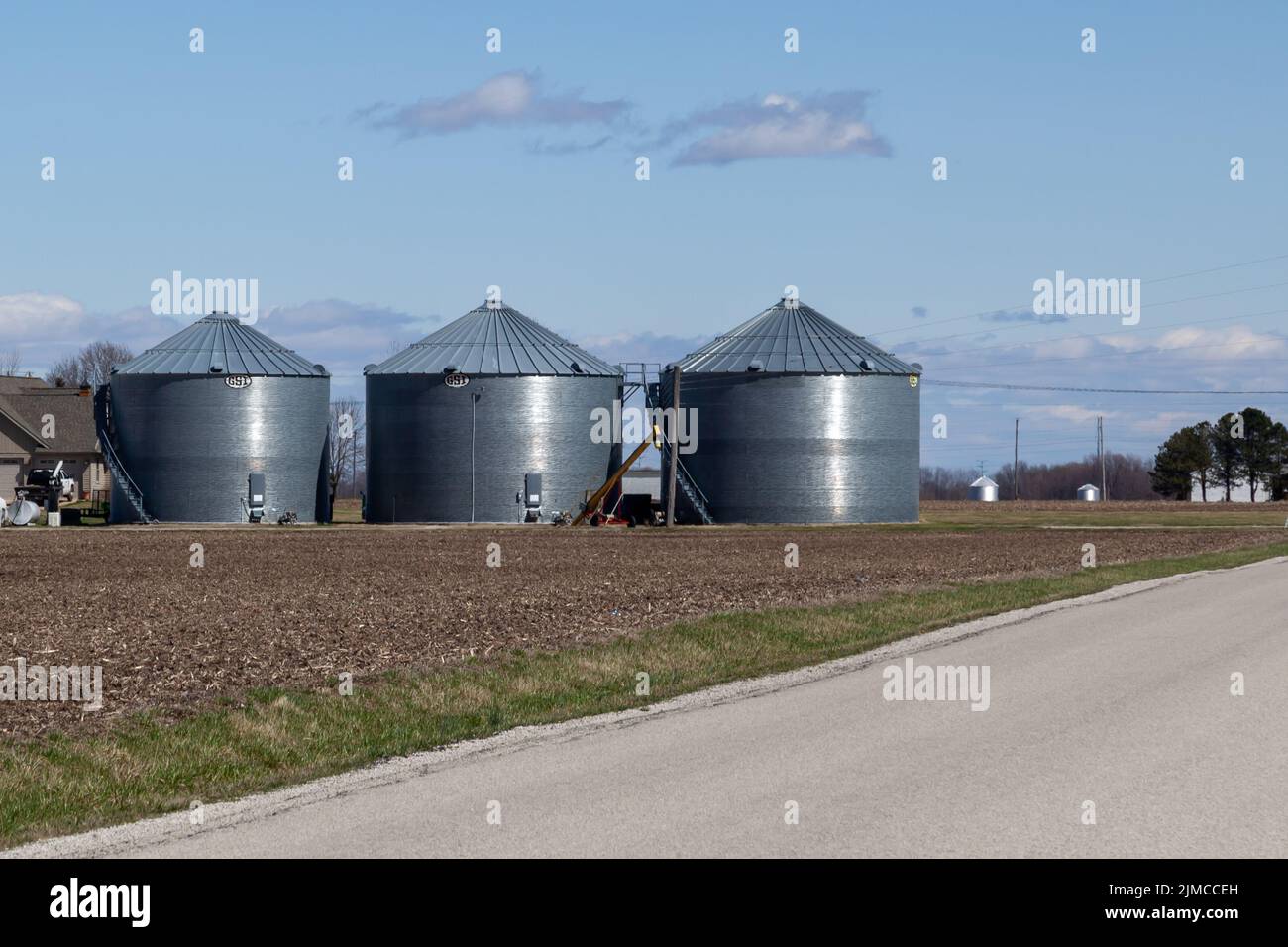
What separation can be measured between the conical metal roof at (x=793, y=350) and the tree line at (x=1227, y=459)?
76428 millimetres

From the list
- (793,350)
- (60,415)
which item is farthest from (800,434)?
(60,415)

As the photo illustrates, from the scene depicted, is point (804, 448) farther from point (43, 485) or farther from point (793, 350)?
point (43, 485)

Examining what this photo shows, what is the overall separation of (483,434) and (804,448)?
1515cm

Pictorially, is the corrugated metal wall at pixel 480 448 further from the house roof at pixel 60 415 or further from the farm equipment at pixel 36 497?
the house roof at pixel 60 415

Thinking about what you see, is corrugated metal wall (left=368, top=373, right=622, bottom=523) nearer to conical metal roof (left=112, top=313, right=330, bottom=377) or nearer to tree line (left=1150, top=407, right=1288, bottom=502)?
conical metal roof (left=112, top=313, right=330, bottom=377)

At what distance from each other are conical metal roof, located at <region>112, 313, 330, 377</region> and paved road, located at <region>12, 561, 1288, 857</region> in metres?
66.4

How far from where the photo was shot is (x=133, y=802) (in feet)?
40.8

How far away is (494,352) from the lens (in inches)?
3226

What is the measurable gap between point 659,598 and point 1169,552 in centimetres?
2616

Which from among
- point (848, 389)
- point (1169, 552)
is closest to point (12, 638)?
point (1169, 552)

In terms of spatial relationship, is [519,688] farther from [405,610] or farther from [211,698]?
[405,610]

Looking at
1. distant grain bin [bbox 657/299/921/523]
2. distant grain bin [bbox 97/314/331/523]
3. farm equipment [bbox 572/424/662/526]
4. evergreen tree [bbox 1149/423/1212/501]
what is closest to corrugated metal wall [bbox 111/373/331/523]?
distant grain bin [bbox 97/314/331/523]

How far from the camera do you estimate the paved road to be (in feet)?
33.5

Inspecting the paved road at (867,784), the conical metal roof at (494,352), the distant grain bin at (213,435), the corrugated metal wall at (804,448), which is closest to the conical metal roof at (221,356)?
the distant grain bin at (213,435)
